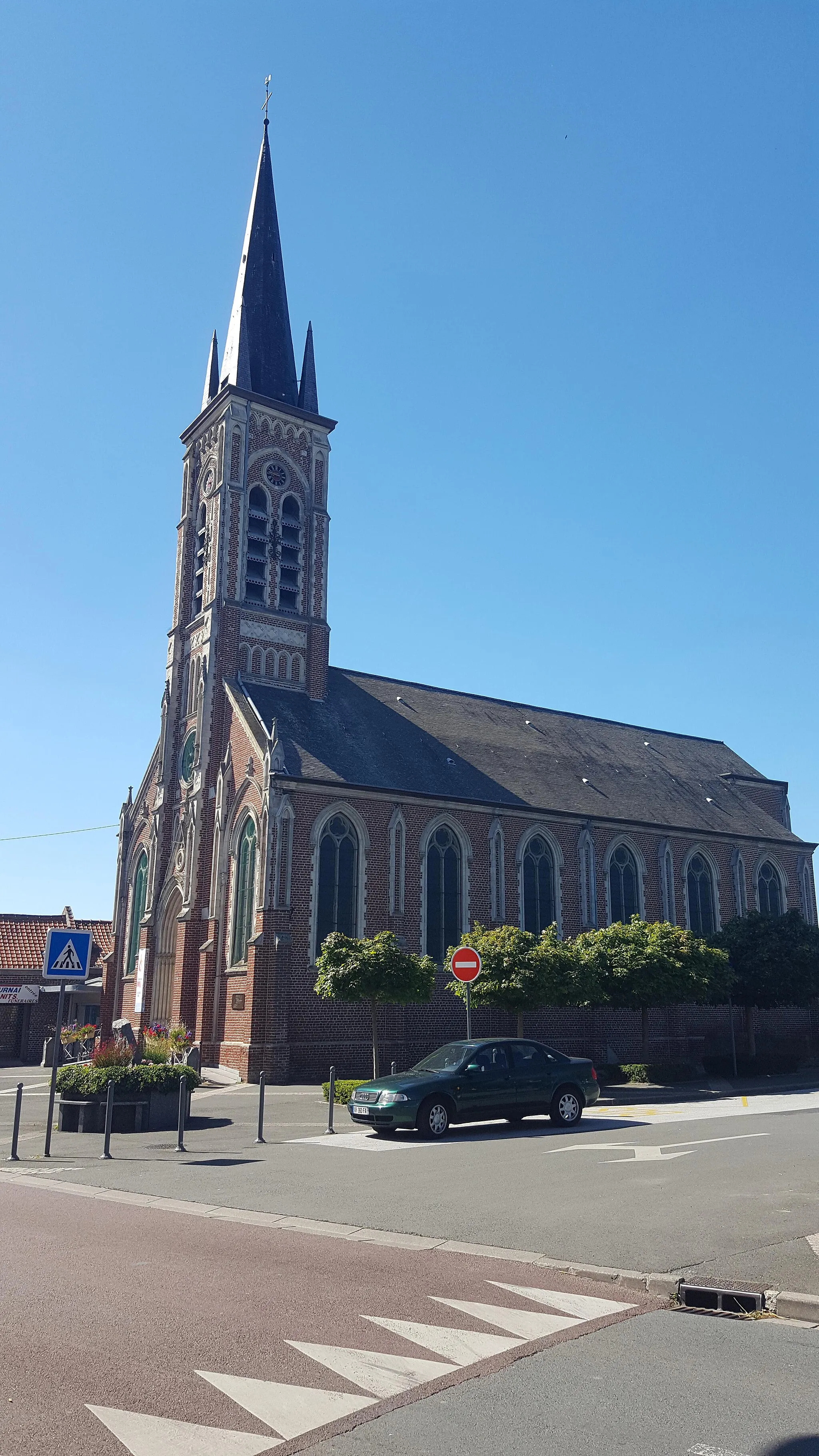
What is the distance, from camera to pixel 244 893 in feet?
105

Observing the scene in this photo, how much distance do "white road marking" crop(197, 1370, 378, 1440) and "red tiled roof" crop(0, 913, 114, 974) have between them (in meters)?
36.5

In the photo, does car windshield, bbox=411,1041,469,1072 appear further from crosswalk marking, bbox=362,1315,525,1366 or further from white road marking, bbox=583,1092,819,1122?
crosswalk marking, bbox=362,1315,525,1366

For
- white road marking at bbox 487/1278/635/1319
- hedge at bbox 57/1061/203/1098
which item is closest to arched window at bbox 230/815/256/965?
hedge at bbox 57/1061/203/1098

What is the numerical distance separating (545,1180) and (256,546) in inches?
1164

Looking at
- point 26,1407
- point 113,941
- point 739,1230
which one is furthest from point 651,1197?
point 113,941

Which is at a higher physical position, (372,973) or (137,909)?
(137,909)

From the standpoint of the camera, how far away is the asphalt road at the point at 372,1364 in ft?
15.1

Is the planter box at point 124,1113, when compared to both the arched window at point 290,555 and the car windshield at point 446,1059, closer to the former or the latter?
the car windshield at point 446,1059

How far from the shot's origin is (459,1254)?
8180mm

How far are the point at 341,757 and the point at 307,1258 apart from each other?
25.8 m

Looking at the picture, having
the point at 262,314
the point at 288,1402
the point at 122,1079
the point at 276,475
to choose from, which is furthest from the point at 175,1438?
the point at 262,314

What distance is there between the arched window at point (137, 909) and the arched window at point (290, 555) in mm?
10663

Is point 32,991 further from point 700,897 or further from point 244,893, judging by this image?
point 700,897

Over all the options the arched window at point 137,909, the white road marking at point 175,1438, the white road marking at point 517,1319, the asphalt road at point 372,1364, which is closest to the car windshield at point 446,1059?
the asphalt road at point 372,1364
